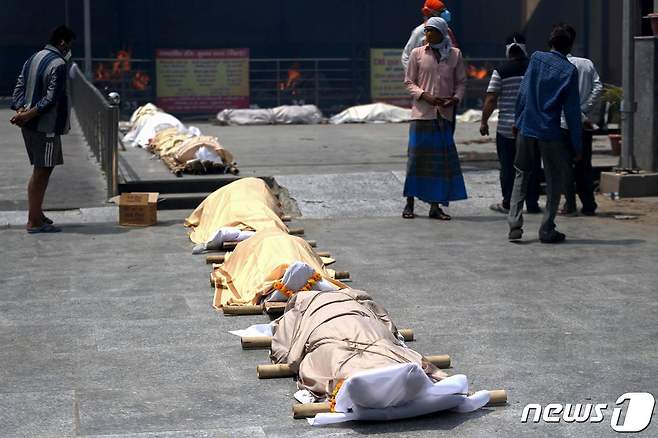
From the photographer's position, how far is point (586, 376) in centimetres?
612

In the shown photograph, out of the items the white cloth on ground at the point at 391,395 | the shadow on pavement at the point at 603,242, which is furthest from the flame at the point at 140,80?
the white cloth on ground at the point at 391,395

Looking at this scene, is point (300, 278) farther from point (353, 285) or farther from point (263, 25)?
point (263, 25)

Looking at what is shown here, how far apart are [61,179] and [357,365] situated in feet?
29.6

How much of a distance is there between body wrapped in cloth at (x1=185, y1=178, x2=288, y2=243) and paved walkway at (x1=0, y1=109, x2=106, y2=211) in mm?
1699

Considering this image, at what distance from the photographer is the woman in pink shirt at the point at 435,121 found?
37.3ft

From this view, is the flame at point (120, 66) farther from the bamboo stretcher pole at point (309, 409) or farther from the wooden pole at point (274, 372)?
the bamboo stretcher pole at point (309, 409)

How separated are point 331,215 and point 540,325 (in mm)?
4946

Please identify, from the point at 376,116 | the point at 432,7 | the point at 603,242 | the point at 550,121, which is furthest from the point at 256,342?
the point at 376,116

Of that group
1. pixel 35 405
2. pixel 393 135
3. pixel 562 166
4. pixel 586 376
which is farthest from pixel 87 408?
pixel 393 135

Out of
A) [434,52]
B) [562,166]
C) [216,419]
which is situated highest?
[434,52]

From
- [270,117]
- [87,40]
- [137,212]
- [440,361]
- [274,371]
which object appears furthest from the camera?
[87,40]

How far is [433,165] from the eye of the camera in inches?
453

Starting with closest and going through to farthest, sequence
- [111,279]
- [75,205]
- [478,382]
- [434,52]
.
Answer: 1. [478,382]
2. [111,279]
3. [434,52]
4. [75,205]

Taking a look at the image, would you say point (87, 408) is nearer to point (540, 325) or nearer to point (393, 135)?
point (540, 325)
